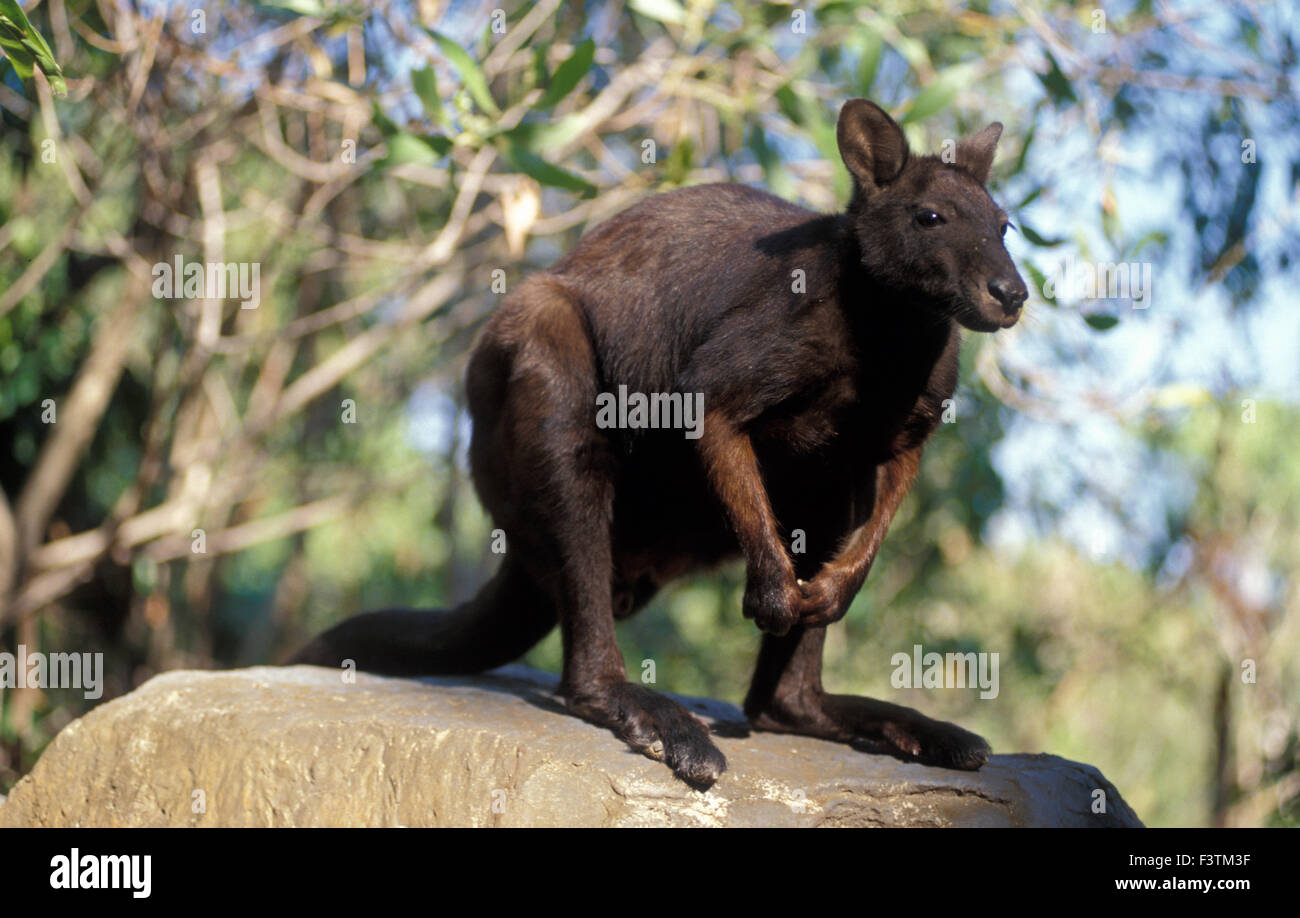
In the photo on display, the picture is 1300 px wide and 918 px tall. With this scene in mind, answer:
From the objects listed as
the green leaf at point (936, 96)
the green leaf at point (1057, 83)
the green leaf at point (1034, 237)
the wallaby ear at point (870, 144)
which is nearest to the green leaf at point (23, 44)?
the wallaby ear at point (870, 144)

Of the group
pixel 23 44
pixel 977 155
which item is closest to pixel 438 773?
pixel 23 44

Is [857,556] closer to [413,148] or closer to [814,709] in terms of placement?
[814,709]

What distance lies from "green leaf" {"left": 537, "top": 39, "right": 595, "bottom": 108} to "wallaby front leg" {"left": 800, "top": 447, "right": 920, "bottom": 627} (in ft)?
8.52

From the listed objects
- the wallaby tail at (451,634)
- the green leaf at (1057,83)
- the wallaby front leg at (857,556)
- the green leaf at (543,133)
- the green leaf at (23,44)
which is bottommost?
the wallaby tail at (451,634)

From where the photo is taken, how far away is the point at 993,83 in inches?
440

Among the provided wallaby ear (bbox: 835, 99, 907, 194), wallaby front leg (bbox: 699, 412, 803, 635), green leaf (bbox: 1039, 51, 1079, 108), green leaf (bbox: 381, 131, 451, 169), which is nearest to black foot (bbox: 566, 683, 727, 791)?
wallaby front leg (bbox: 699, 412, 803, 635)

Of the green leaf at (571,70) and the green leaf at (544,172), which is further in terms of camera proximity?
the green leaf at (544,172)

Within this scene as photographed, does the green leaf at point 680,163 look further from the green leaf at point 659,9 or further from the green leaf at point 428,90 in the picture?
the green leaf at point 428,90

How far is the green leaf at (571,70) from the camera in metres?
6.16

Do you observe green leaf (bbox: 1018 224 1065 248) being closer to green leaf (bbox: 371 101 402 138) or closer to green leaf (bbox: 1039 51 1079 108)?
green leaf (bbox: 1039 51 1079 108)

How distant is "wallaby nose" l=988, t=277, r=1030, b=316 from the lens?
4.40m

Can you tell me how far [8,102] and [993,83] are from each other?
25.6 ft

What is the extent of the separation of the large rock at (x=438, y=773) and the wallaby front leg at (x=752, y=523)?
537 millimetres
